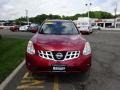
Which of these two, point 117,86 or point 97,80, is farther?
point 97,80

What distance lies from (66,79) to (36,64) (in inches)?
43.6

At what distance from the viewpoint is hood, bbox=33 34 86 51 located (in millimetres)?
7860

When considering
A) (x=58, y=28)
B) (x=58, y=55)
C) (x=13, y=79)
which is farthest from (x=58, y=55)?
(x=58, y=28)

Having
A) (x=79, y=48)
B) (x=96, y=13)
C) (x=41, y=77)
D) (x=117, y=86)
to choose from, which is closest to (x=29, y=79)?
(x=41, y=77)

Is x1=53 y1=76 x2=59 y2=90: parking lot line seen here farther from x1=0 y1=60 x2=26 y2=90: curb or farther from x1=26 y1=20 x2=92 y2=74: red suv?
x1=0 y1=60 x2=26 y2=90: curb

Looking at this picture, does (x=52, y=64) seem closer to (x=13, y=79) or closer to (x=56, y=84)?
(x=56, y=84)

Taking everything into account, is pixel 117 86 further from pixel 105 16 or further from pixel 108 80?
pixel 105 16

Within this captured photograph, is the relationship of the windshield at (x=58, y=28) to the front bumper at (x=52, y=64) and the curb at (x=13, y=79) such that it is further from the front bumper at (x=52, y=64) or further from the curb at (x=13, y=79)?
the front bumper at (x=52, y=64)

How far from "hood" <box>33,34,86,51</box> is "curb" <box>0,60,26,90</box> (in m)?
1.15

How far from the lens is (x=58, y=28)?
32.3 ft

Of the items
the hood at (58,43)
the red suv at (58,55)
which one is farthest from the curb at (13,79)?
the hood at (58,43)

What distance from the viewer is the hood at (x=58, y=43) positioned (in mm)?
7860

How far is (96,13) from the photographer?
499 feet

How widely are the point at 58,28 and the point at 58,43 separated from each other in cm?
187
